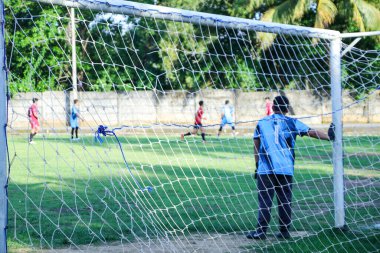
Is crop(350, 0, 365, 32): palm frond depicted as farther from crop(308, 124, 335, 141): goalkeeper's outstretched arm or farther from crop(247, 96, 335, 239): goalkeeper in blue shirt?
crop(247, 96, 335, 239): goalkeeper in blue shirt

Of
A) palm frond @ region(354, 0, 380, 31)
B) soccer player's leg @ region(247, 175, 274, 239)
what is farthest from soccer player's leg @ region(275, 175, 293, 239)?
palm frond @ region(354, 0, 380, 31)

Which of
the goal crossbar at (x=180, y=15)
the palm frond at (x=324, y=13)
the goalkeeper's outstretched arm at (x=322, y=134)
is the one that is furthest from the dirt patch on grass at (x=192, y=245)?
the palm frond at (x=324, y=13)

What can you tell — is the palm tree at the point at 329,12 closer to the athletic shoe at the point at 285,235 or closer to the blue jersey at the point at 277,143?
the blue jersey at the point at 277,143

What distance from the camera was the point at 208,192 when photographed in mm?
11461

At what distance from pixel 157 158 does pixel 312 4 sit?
1945 centimetres

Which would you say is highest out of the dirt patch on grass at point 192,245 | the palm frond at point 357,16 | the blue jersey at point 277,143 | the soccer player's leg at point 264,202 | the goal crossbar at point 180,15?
the palm frond at point 357,16

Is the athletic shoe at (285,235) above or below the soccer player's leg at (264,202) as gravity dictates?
below

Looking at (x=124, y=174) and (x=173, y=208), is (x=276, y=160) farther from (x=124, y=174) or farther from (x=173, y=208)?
(x=124, y=174)

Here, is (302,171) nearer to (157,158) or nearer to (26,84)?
(157,158)

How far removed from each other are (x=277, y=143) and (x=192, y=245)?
1555 mm

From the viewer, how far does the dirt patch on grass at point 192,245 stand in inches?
283

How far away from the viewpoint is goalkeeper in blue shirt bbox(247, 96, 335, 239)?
7688 millimetres

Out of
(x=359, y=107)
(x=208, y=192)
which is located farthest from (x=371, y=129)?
(x=208, y=192)

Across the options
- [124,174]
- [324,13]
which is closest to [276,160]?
[124,174]
